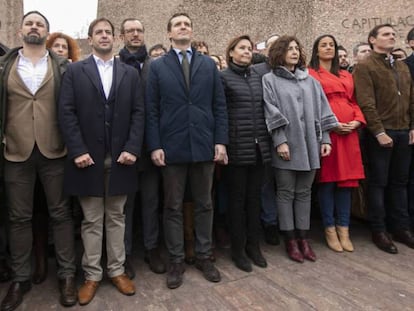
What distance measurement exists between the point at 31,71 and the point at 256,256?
2.40 metres

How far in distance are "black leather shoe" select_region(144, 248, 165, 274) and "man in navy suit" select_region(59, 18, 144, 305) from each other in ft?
1.07

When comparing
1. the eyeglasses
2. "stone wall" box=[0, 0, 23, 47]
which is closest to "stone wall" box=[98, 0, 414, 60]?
"stone wall" box=[0, 0, 23, 47]

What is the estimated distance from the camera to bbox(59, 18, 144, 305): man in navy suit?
8.61 ft

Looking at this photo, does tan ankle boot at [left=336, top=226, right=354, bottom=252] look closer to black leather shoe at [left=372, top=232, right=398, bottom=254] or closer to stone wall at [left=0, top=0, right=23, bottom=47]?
black leather shoe at [left=372, top=232, right=398, bottom=254]

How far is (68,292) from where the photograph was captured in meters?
2.64

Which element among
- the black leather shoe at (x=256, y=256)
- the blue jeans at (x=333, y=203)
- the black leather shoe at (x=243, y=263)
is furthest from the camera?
the blue jeans at (x=333, y=203)

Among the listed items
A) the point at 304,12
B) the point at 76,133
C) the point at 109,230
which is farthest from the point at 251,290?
the point at 304,12

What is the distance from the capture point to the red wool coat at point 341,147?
3.47m

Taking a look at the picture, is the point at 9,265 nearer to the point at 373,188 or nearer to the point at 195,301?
the point at 195,301

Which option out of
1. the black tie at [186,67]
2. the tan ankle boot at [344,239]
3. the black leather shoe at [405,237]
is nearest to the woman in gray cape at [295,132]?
the tan ankle boot at [344,239]

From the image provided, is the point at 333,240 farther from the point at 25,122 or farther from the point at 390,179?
the point at 25,122

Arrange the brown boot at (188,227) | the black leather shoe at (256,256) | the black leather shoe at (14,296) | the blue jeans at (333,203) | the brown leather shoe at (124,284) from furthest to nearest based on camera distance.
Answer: the blue jeans at (333,203) < the brown boot at (188,227) < the black leather shoe at (256,256) < the brown leather shoe at (124,284) < the black leather shoe at (14,296)

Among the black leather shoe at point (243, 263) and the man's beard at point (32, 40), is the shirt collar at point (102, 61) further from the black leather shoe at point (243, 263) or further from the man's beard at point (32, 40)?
the black leather shoe at point (243, 263)

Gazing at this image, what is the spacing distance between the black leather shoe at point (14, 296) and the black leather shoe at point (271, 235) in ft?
7.34
